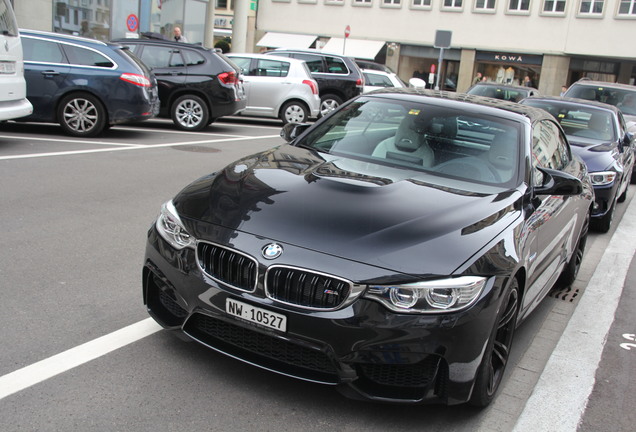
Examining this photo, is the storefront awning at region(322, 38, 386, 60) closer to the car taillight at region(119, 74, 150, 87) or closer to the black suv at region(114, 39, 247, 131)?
the black suv at region(114, 39, 247, 131)

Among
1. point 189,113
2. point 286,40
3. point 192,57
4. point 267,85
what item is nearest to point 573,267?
point 189,113

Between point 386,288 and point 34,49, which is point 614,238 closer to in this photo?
point 386,288

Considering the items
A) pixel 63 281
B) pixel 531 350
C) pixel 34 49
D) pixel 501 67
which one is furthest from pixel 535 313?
pixel 501 67

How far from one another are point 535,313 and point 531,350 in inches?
34.0

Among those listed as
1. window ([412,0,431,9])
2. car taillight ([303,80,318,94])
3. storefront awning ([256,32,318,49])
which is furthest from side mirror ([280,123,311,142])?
storefront awning ([256,32,318,49])

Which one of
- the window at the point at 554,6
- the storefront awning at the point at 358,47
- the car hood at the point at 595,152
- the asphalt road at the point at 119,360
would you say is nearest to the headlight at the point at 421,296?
the asphalt road at the point at 119,360

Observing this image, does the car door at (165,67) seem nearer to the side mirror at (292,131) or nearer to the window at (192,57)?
the window at (192,57)

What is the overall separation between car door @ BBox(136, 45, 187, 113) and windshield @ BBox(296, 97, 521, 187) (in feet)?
33.5

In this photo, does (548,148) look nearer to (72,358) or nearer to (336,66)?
(72,358)

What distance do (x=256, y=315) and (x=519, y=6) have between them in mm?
48025

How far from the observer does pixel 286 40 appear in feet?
173

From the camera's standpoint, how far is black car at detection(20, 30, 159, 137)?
11961 mm

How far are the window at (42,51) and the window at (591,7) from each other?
135 ft

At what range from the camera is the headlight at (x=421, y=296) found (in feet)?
10.7
